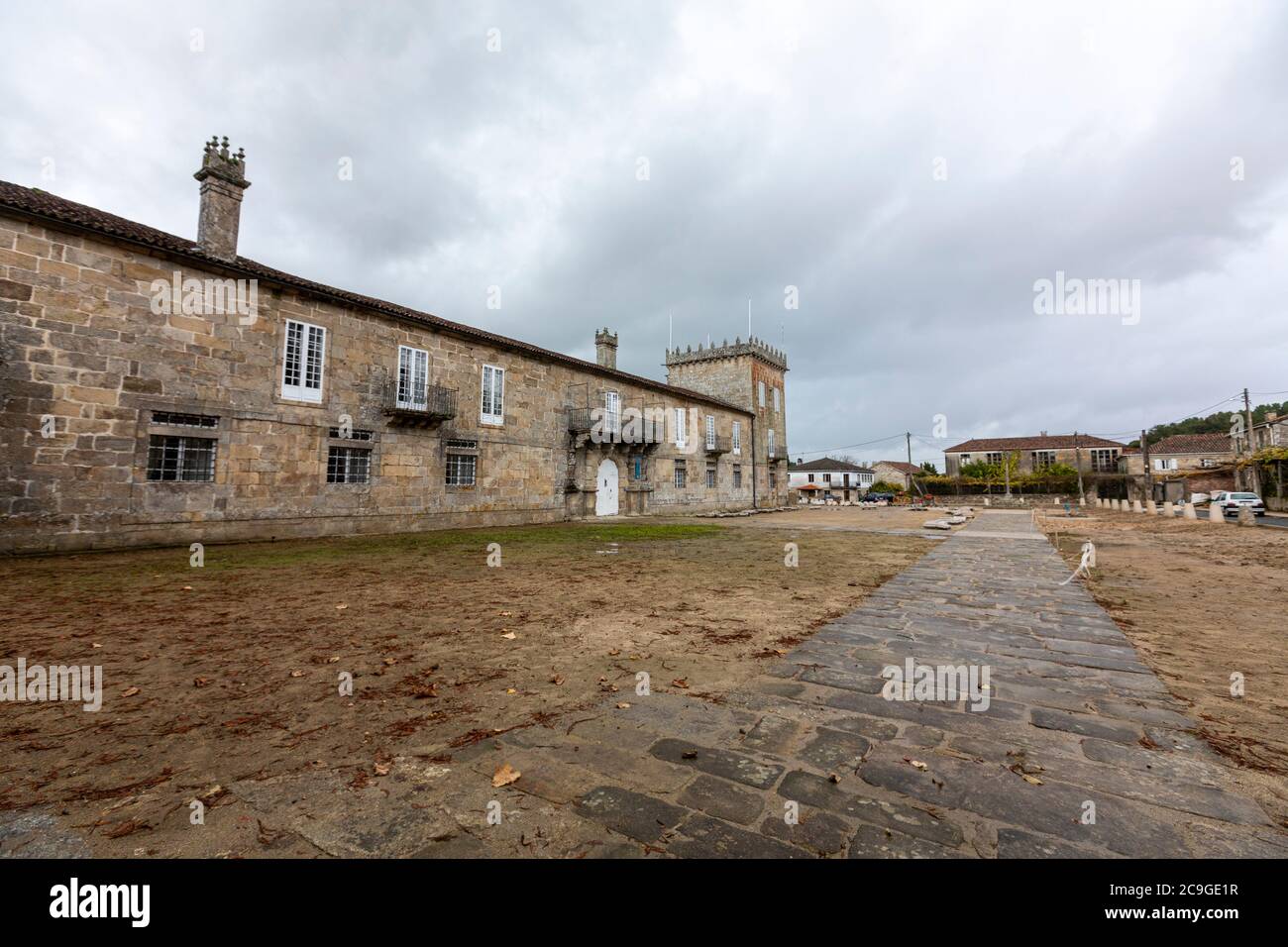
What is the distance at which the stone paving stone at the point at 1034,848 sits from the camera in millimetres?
1833

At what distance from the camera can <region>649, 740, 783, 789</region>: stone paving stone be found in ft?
7.73

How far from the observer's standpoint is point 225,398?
12578mm

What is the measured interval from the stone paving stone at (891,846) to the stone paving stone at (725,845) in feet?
0.73

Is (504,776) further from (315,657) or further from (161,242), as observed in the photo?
(161,242)

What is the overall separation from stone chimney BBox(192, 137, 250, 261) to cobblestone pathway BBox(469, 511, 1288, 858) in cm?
1630

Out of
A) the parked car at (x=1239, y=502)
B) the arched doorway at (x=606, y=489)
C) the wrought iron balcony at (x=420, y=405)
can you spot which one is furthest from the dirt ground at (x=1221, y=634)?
the parked car at (x=1239, y=502)

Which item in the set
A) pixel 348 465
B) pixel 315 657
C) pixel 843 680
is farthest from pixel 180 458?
pixel 843 680

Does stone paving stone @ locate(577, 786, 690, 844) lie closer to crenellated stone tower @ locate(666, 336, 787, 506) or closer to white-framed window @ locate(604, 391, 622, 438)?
white-framed window @ locate(604, 391, 622, 438)

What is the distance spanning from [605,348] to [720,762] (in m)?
25.2

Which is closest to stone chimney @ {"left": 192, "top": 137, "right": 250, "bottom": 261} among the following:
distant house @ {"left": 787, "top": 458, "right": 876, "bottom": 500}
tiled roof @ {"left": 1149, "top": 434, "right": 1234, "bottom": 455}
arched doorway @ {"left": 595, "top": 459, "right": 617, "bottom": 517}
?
arched doorway @ {"left": 595, "top": 459, "right": 617, "bottom": 517}
